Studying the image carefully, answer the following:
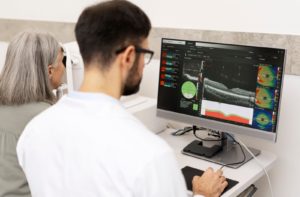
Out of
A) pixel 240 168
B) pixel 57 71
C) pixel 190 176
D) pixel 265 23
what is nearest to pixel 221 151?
pixel 240 168

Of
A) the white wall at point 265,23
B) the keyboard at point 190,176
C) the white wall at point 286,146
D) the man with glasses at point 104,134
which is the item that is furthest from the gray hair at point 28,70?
the white wall at point 286,146

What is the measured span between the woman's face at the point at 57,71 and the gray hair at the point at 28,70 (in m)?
0.04

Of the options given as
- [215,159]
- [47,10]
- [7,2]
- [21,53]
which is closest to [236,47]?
[215,159]

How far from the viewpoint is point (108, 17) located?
101 cm

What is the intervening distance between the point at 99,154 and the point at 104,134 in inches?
1.9

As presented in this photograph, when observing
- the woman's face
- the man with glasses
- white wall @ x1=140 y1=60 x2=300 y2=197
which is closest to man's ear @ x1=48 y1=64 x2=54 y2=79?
the woman's face

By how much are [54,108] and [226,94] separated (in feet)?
2.85

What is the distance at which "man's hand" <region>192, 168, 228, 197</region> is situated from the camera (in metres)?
1.43

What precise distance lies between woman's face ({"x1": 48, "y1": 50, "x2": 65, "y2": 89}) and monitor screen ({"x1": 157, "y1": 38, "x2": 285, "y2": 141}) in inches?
17.8

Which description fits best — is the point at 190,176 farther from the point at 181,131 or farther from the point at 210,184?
the point at 181,131

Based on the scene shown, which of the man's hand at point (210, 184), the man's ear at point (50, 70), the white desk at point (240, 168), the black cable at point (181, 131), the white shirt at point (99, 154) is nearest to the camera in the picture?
the white shirt at point (99, 154)

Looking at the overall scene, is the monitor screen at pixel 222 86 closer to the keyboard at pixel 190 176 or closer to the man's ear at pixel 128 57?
the keyboard at pixel 190 176

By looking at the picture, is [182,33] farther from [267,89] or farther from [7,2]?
[7,2]

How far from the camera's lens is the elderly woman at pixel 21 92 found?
1573 millimetres
